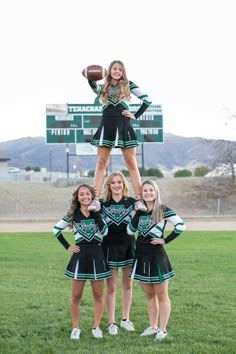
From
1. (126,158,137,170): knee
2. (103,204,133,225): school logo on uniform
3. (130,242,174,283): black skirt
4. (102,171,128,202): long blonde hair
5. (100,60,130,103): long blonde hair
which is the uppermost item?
(100,60,130,103): long blonde hair

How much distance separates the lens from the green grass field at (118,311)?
6.14 m

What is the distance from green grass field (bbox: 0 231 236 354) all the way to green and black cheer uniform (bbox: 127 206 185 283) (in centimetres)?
71

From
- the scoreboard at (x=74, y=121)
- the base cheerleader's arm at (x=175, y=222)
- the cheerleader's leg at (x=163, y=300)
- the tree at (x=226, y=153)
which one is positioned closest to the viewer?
the base cheerleader's arm at (x=175, y=222)

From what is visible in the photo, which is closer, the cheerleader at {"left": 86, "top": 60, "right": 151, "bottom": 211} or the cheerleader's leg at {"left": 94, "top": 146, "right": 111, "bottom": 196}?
the cheerleader at {"left": 86, "top": 60, "right": 151, "bottom": 211}

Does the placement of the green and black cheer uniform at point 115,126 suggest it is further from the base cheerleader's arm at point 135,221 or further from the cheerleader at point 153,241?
the base cheerleader's arm at point 135,221

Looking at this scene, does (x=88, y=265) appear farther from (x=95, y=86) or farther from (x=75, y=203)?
(x=95, y=86)

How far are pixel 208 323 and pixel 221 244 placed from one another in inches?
403

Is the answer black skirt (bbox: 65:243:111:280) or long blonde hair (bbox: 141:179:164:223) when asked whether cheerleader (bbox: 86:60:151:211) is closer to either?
long blonde hair (bbox: 141:179:164:223)

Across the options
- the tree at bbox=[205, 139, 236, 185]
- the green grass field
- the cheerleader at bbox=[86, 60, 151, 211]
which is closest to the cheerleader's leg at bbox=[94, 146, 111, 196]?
the cheerleader at bbox=[86, 60, 151, 211]

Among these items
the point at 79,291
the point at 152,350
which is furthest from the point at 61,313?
the point at 152,350

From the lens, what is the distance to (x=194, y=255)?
14289mm

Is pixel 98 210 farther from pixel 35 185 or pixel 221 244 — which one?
pixel 35 185

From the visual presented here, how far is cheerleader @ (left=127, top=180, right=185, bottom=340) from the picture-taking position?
613cm

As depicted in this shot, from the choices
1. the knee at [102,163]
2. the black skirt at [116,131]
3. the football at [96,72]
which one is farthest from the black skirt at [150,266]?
the football at [96,72]
